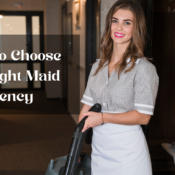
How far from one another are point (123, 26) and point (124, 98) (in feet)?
1.20

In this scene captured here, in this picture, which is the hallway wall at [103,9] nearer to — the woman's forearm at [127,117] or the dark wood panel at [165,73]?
the dark wood panel at [165,73]

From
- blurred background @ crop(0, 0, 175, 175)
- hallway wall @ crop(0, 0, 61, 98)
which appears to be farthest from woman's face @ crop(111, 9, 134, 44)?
hallway wall @ crop(0, 0, 61, 98)

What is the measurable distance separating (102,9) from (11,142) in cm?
229

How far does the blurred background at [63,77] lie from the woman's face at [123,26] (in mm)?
701

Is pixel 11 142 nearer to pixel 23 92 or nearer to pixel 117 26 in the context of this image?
pixel 117 26

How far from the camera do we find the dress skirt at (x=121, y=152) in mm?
1268

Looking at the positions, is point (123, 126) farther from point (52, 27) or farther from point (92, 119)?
point (52, 27)

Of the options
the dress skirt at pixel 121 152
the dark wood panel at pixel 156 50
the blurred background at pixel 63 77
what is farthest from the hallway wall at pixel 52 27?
the dress skirt at pixel 121 152

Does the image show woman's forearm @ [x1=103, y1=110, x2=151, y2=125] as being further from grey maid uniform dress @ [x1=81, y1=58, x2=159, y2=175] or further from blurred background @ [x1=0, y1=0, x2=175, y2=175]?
blurred background @ [x1=0, y1=0, x2=175, y2=175]

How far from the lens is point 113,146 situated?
1291 millimetres

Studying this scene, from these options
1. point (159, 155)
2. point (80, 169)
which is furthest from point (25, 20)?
point (80, 169)

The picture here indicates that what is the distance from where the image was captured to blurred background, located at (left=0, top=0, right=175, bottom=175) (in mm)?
2182

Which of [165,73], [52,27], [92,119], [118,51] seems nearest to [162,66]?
[165,73]

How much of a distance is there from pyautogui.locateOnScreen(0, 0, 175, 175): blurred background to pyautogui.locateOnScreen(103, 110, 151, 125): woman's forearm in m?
0.87
